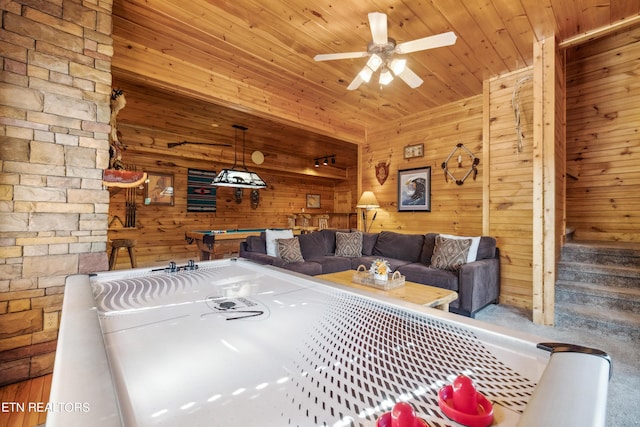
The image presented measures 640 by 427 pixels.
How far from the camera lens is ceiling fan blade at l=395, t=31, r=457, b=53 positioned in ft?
6.96

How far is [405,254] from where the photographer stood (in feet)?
13.9

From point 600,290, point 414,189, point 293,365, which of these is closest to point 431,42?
point 293,365

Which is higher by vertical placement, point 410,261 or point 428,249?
point 428,249

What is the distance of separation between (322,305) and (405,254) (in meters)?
3.32

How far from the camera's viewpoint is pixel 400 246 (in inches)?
170

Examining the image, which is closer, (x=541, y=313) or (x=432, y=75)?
(x=541, y=313)

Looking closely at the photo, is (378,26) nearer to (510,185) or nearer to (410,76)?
(410,76)

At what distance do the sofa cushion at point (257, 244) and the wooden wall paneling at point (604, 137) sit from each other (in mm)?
4566

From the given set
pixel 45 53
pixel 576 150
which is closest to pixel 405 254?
pixel 576 150

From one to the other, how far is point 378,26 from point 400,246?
2.98m

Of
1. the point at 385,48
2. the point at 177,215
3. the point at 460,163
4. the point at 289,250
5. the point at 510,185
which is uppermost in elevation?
the point at 385,48

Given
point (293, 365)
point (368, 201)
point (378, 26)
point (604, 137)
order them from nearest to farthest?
point (293, 365)
point (378, 26)
point (604, 137)
point (368, 201)

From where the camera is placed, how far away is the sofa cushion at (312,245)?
4.37 m

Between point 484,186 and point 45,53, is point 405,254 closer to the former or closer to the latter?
point 484,186
